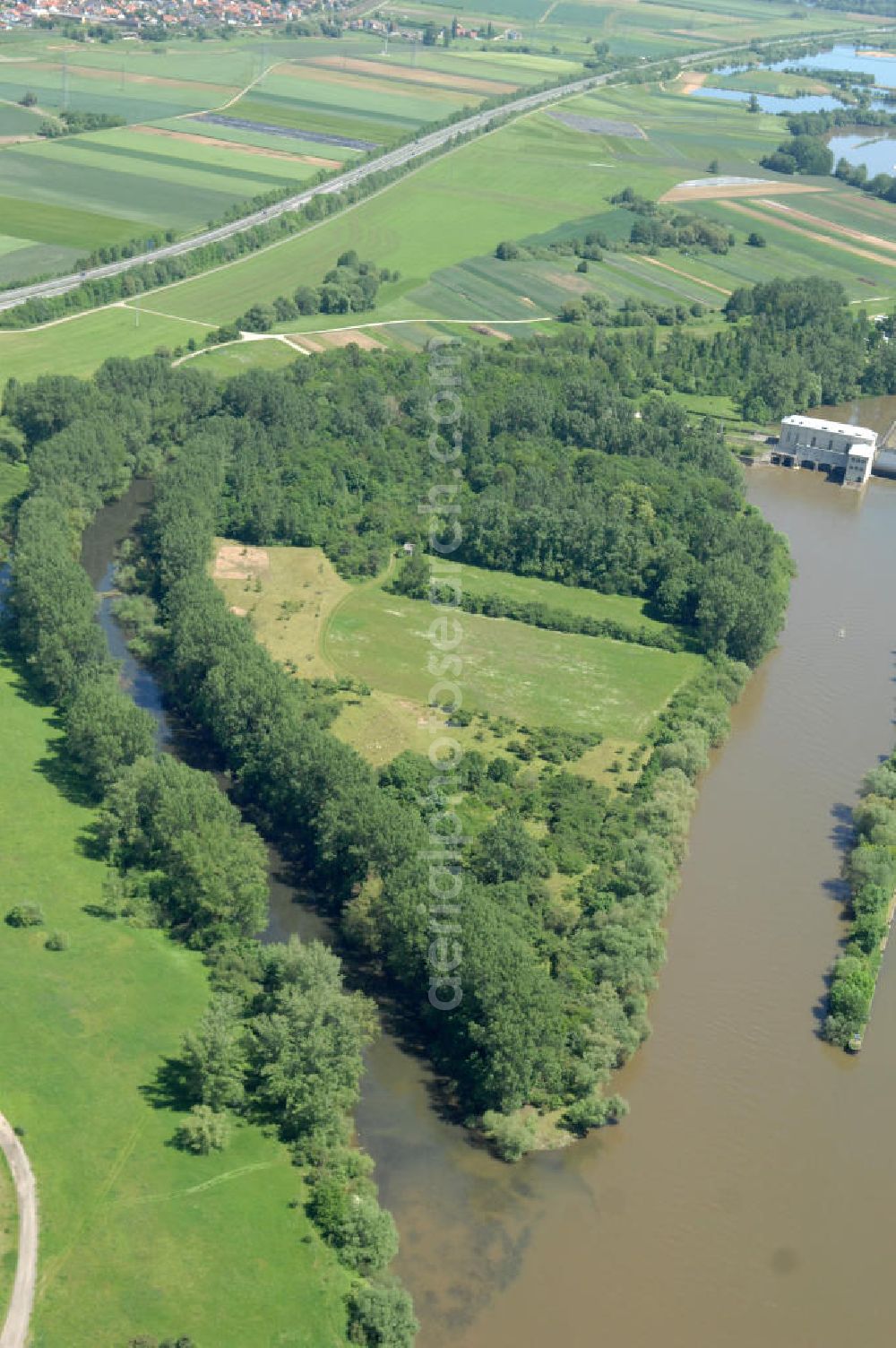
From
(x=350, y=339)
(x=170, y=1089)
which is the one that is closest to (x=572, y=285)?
(x=350, y=339)

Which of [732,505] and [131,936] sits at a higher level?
[732,505]

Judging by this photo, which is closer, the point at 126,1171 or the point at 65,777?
the point at 126,1171

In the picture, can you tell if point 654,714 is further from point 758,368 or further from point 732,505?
point 758,368

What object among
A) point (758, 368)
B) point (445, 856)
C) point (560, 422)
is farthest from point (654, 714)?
point (758, 368)

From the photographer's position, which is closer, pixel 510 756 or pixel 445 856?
pixel 445 856

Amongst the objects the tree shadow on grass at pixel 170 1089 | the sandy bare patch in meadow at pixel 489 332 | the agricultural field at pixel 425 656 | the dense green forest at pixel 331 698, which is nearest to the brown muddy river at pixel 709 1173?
the dense green forest at pixel 331 698

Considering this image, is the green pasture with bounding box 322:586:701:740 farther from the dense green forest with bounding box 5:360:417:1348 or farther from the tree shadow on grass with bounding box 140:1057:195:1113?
the tree shadow on grass with bounding box 140:1057:195:1113

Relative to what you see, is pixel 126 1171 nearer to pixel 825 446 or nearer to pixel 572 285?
pixel 825 446

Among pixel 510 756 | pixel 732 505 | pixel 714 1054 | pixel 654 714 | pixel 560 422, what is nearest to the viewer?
pixel 714 1054
